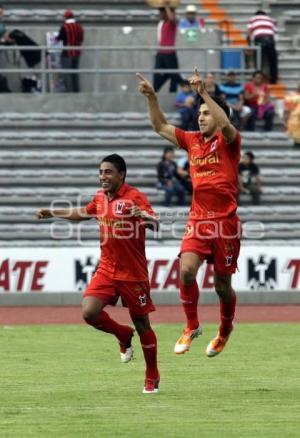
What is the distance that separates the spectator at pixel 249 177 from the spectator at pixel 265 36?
3.12 meters

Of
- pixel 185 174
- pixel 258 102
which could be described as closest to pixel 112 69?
pixel 258 102

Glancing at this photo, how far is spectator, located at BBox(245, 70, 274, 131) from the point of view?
28.2 metres

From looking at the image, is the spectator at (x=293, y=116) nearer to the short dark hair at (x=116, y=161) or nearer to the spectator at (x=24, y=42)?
the spectator at (x=24, y=42)

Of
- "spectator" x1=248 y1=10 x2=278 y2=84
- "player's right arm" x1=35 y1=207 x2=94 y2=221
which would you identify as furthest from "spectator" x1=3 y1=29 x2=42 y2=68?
"player's right arm" x1=35 y1=207 x2=94 y2=221

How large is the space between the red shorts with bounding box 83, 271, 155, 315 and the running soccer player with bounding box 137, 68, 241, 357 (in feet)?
1.86

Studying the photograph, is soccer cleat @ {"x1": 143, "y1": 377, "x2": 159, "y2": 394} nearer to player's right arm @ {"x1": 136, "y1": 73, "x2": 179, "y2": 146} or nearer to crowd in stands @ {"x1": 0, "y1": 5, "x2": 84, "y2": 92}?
player's right arm @ {"x1": 136, "y1": 73, "x2": 179, "y2": 146}

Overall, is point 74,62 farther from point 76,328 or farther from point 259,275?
point 76,328

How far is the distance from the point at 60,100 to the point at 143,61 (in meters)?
1.87

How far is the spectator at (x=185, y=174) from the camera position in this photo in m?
26.2

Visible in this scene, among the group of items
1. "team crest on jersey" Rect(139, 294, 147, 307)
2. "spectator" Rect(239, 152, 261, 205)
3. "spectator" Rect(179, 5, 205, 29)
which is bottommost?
"spectator" Rect(239, 152, 261, 205)

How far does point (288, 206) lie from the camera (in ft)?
89.8

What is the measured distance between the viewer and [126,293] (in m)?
12.8

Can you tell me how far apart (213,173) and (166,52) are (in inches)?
600

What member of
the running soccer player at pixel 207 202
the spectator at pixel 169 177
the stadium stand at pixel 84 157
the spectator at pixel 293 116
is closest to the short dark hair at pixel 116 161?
the running soccer player at pixel 207 202
